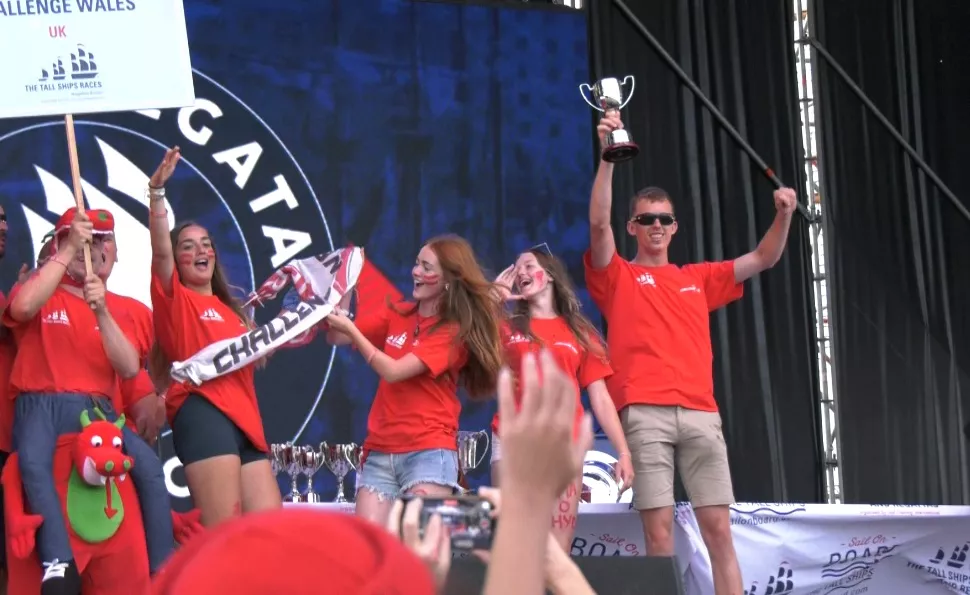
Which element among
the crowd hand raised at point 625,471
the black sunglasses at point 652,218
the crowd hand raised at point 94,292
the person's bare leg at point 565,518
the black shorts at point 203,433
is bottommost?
the person's bare leg at point 565,518

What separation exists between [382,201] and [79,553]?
2672mm

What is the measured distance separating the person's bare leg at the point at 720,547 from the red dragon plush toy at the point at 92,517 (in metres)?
1.95

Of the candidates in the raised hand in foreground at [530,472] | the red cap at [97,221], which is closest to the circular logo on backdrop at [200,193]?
the red cap at [97,221]

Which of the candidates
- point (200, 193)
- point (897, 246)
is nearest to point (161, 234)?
point (200, 193)

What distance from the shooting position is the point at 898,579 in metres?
5.21

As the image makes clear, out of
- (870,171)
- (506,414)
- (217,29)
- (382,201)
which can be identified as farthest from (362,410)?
(506,414)

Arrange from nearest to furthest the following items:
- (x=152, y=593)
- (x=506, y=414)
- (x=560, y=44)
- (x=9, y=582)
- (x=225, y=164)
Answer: (x=152, y=593), (x=506, y=414), (x=9, y=582), (x=225, y=164), (x=560, y=44)

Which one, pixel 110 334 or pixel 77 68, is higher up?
pixel 77 68

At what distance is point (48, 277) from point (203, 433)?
0.65 meters

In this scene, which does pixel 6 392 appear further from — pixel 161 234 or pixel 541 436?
pixel 541 436

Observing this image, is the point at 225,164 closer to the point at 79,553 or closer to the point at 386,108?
the point at 386,108

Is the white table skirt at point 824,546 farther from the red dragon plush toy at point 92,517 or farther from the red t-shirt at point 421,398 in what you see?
the red dragon plush toy at point 92,517

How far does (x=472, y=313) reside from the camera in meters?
4.20

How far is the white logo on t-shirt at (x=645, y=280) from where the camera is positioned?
476cm
